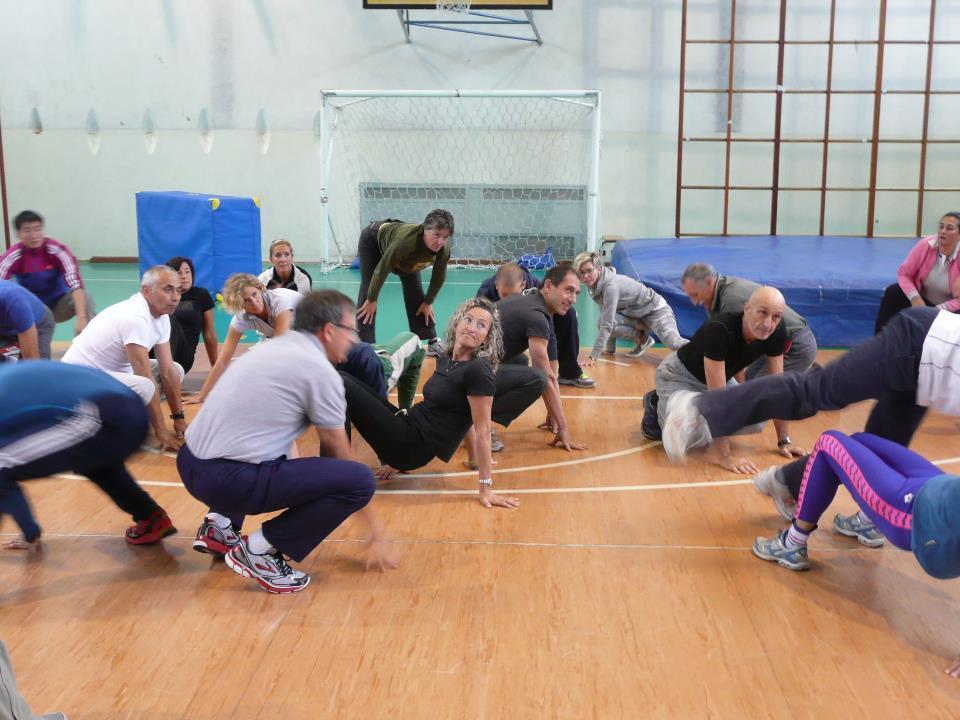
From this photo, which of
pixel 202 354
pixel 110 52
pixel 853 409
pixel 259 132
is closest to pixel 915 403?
pixel 853 409

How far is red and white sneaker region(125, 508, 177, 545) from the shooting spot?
11.8 ft

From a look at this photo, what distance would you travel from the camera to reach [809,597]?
322 cm

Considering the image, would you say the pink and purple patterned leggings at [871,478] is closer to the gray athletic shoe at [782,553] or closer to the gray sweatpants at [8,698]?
the gray athletic shoe at [782,553]

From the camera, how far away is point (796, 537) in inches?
135

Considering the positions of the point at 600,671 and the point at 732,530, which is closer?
the point at 600,671

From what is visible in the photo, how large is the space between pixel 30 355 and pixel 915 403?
4.35 metres

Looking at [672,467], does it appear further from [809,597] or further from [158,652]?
[158,652]

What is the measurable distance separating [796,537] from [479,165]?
9.37m

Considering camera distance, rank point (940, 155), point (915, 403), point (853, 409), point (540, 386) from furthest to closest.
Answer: point (940, 155), point (853, 409), point (540, 386), point (915, 403)

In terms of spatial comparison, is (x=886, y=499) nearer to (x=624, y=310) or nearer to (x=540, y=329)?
(x=540, y=329)

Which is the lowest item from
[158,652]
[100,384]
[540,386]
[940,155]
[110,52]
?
[158,652]

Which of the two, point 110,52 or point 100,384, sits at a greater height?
point 110,52

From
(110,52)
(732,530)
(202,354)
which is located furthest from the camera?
(110,52)

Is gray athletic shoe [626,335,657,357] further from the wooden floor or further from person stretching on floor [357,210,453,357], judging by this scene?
the wooden floor
